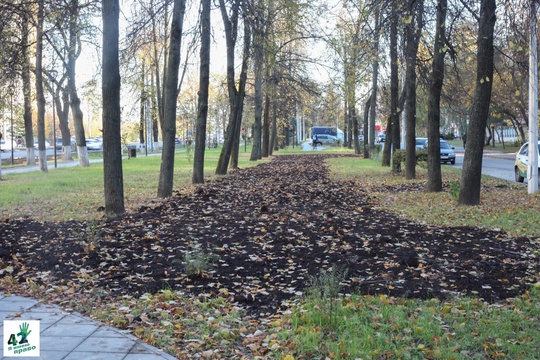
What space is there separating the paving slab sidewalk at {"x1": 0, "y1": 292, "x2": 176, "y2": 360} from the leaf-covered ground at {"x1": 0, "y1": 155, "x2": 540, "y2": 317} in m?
0.76

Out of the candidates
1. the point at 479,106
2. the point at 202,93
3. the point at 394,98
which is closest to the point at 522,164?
the point at 394,98

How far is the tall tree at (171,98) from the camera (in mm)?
14781

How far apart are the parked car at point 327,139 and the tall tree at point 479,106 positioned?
69860mm

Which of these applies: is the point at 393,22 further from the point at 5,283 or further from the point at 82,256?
the point at 5,283

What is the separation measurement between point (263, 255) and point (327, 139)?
7643cm

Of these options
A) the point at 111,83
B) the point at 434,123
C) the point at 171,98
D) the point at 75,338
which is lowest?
the point at 75,338

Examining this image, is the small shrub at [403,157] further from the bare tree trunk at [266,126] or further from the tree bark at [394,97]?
the bare tree trunk at [266,126]

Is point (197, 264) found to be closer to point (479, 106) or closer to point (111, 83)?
point (111, 83)

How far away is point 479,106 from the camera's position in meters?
12.6

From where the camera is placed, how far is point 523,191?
16.7 metres

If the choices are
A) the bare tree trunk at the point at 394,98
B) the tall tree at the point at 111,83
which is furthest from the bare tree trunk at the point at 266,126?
the tall tree at the point at 111,83

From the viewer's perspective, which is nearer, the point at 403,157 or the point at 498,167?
the point at 403,157

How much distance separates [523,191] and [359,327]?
13632mm

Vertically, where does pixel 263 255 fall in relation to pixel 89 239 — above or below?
below
